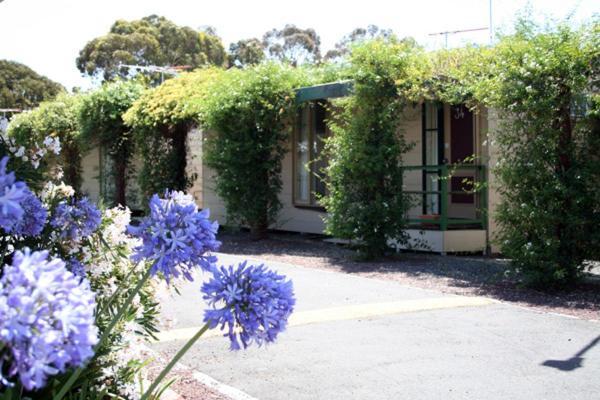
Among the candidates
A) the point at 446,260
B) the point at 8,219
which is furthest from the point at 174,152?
the point at 8,219

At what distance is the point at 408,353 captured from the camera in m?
6.41

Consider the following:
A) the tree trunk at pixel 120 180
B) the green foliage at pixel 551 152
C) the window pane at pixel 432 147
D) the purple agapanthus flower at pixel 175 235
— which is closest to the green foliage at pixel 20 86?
the tree trunk at pixel 120 180

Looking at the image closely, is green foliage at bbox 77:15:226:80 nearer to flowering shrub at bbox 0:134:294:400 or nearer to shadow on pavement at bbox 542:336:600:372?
shadow on pavement at bbox 542:336:600:372

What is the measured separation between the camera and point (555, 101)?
9.21m

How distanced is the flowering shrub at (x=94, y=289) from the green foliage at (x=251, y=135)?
10.6 metres

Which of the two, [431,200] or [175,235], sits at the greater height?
[175,235]

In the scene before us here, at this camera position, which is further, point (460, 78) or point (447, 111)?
point (447, 111)

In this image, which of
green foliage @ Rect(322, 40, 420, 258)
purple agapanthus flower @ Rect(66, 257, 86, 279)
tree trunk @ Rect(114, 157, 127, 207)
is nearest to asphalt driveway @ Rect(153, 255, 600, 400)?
purple agapanthus flower @ Rect(66, 257, 86, 279)

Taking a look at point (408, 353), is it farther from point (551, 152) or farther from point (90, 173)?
point (90, 173)

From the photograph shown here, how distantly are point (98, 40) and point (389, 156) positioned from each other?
45.5 m

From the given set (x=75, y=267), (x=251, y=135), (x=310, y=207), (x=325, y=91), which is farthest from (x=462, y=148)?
(x=75, y=267)

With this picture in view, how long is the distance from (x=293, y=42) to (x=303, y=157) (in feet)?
147

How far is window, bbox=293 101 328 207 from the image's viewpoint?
53.8 ft

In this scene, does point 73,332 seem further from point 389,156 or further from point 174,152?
point 174,152
